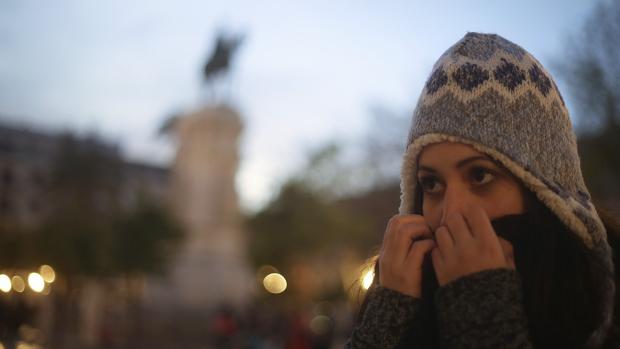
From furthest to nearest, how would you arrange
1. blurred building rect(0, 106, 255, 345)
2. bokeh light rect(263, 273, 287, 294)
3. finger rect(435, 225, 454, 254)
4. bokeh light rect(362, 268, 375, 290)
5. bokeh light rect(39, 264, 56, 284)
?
bokeh light rect(263, 273, 287, 294)
bokeh light rect(39, 264, 56, 284)
blurred building rect(0, 106, 255, 345)
bokeh light rect(362, 268, 375, 290)
finger rect(435, 225, 454, 254)

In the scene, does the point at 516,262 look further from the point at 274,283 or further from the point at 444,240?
the point at 274,283

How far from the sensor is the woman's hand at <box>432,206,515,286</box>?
124 centimetres

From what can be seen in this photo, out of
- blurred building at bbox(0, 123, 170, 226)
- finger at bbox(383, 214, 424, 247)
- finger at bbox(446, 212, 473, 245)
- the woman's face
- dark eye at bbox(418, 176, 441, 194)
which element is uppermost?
blurred building at bbox(0, 123, 170, 226)

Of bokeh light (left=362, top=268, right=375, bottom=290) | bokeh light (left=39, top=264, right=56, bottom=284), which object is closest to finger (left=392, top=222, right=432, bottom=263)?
bokeh light (left=362, top=268, right=375, bottom=290)

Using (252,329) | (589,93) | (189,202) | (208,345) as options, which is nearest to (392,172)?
(189,202)

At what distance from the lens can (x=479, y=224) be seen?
4.12 ft

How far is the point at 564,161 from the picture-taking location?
4.94 ft

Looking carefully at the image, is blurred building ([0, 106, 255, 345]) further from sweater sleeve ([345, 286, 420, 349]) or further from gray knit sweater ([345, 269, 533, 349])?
gray knit sweater ([345, 269, 533, 349])

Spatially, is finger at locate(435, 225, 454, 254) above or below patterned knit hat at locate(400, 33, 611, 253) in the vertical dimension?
below

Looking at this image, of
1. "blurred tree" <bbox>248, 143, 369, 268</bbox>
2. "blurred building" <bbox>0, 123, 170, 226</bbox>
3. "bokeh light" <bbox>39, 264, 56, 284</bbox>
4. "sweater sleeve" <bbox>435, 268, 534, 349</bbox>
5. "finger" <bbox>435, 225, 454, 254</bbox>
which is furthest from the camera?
"blurred building" <bbox>0, 123, 170, 226</bbox>

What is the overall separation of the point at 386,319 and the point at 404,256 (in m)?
0.14

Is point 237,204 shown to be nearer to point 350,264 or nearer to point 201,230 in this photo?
point 201,230

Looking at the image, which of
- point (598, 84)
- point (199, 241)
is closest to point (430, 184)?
point (598, 84)

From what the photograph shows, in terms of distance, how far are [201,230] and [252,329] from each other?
1058 cm
